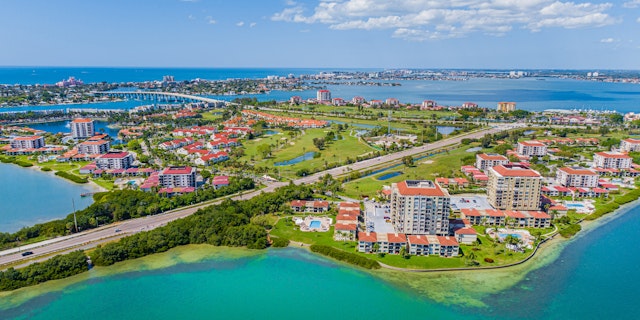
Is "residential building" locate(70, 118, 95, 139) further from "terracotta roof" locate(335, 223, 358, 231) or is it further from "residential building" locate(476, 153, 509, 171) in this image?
"residential building" locate(476, 153, 509, 171)

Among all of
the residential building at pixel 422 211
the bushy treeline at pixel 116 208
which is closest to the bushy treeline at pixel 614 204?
the residential building at pixel 422 211

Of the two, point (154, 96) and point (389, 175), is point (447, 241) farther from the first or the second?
point (154, 96)

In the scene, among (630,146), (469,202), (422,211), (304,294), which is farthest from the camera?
(630,146)

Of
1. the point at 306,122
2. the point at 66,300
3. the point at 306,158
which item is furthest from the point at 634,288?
the point at 306,122

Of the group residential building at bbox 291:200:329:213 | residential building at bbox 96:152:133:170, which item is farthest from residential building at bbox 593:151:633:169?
residential building at bbox 96:152:133:170

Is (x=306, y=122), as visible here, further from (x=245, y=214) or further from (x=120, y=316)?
(x=120, y=316)

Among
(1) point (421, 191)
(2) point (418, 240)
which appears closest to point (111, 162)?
(1) point (421, 191)

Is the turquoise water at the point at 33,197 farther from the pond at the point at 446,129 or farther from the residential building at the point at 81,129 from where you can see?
the pond at the point at 446,129
